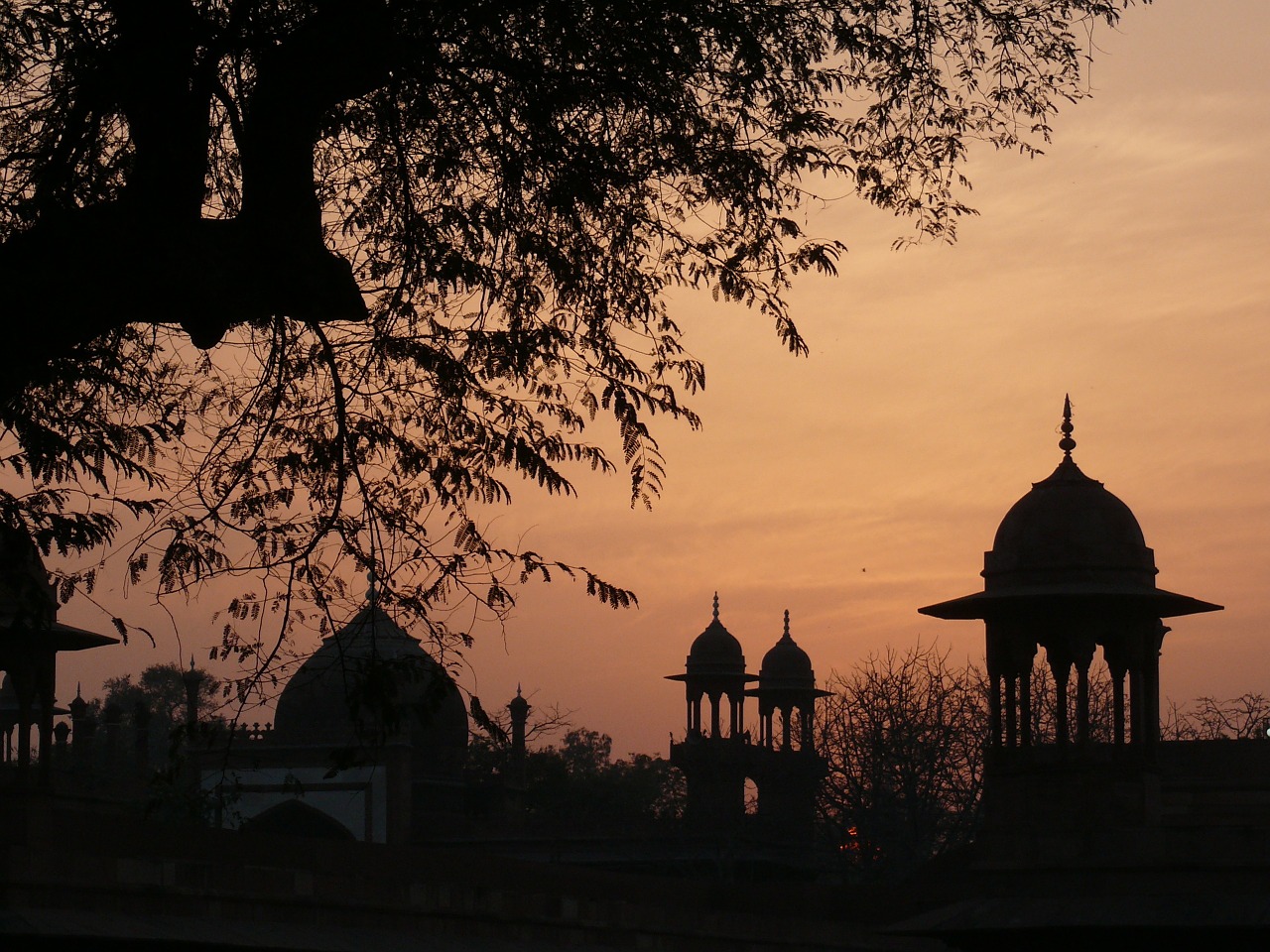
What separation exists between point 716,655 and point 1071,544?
23.6 m

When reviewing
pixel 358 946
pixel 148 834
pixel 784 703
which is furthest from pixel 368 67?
pixel 784 703

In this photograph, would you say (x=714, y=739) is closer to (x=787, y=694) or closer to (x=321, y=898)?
(x=787, y=694)

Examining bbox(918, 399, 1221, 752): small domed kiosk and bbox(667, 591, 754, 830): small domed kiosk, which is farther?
bbox(667, 591, 754, 830): small domed kiosk

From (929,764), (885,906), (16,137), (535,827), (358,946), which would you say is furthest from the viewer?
(535,827)

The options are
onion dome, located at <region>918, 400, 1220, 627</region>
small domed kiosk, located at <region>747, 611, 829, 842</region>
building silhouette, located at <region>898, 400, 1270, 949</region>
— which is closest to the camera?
building silhouette, located at <region>898, 400, 1270, 949</region>

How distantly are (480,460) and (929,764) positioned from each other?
26295 millimetres

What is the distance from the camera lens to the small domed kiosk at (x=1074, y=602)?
19.5m

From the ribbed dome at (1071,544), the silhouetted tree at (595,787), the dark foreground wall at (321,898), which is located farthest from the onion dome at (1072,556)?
the silhouetted tree at (595,787)

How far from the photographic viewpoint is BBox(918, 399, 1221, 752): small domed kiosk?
19.5 m

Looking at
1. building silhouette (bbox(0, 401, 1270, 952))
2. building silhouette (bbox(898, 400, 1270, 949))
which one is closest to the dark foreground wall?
building silhouette (bbox(0, 401, 1270, 952))

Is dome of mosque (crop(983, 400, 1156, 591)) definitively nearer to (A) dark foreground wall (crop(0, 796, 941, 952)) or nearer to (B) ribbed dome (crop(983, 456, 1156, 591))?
(B) ribbed dome (crop(983, 456, 1156, 591))

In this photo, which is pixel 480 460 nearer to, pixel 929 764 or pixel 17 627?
pixel 17 627

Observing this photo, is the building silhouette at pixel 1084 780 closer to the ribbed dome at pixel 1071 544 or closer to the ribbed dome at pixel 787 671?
the ribbed dome at pixel 1071 544

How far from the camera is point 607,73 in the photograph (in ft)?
30.0
